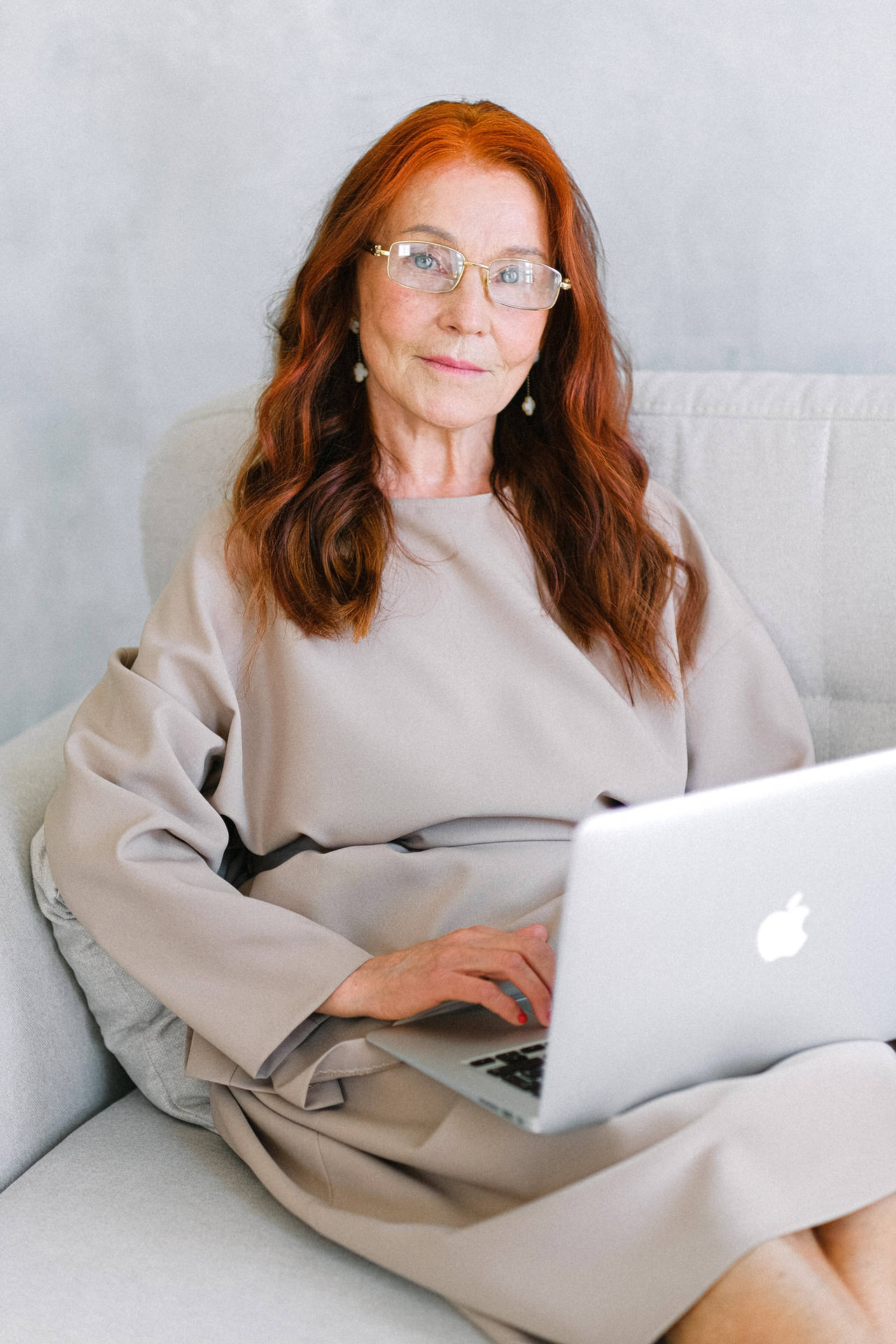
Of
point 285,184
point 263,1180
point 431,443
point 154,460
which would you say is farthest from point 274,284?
point 263,1180

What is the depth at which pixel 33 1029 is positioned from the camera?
1.35 m

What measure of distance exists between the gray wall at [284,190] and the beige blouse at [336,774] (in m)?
0.64

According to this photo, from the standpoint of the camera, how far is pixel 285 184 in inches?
83.0

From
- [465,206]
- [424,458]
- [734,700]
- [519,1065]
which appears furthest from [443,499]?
[519,1065]

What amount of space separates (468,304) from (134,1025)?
2.93ft

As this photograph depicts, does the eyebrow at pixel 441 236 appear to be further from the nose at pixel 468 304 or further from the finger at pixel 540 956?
the finger at pixel 540 956

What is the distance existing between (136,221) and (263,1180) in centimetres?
161

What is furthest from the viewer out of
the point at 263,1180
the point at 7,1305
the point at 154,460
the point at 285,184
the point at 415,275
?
the point at 285,184

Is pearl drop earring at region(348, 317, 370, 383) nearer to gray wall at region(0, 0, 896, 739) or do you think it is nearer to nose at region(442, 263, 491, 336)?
nose at region(442, 263, 491, 336)

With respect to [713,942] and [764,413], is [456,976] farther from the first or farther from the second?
[764,413]

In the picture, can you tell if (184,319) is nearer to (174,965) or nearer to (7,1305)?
(174,965)

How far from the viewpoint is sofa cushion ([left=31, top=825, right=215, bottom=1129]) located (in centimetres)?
139

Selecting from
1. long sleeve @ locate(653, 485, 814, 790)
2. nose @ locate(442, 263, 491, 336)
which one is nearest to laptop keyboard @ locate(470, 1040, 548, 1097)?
long sleeve @ locate(653, 485, 814, 790)

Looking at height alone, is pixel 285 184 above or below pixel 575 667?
above
